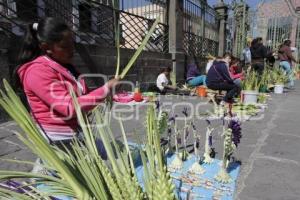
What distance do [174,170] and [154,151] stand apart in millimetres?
1977

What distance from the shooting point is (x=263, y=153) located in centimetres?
352

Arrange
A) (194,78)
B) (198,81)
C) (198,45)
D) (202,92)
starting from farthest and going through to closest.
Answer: (198,45) < (194,78) < (198,81) < (202,92)

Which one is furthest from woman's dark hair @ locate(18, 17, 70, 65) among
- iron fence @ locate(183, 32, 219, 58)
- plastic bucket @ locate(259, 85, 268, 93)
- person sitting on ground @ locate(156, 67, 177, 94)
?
iron fence @ locate(183, 32, 219, 58)

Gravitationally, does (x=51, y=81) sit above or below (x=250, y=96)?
above

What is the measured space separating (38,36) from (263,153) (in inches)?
112

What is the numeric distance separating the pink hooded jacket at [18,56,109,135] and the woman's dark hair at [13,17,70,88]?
0.31ft

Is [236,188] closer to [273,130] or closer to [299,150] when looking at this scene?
[299,150]

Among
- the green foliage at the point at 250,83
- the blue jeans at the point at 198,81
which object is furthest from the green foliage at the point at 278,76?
the blue jeans at the point at 198,81

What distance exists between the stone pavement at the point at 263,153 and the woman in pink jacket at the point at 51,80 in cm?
24

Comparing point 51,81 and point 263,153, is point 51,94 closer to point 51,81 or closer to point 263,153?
point 51,81

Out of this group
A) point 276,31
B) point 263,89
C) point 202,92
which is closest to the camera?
point 202,92

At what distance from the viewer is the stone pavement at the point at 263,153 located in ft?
8.34

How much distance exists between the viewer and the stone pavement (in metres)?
2.54

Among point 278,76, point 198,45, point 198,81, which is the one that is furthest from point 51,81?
point 198,45
